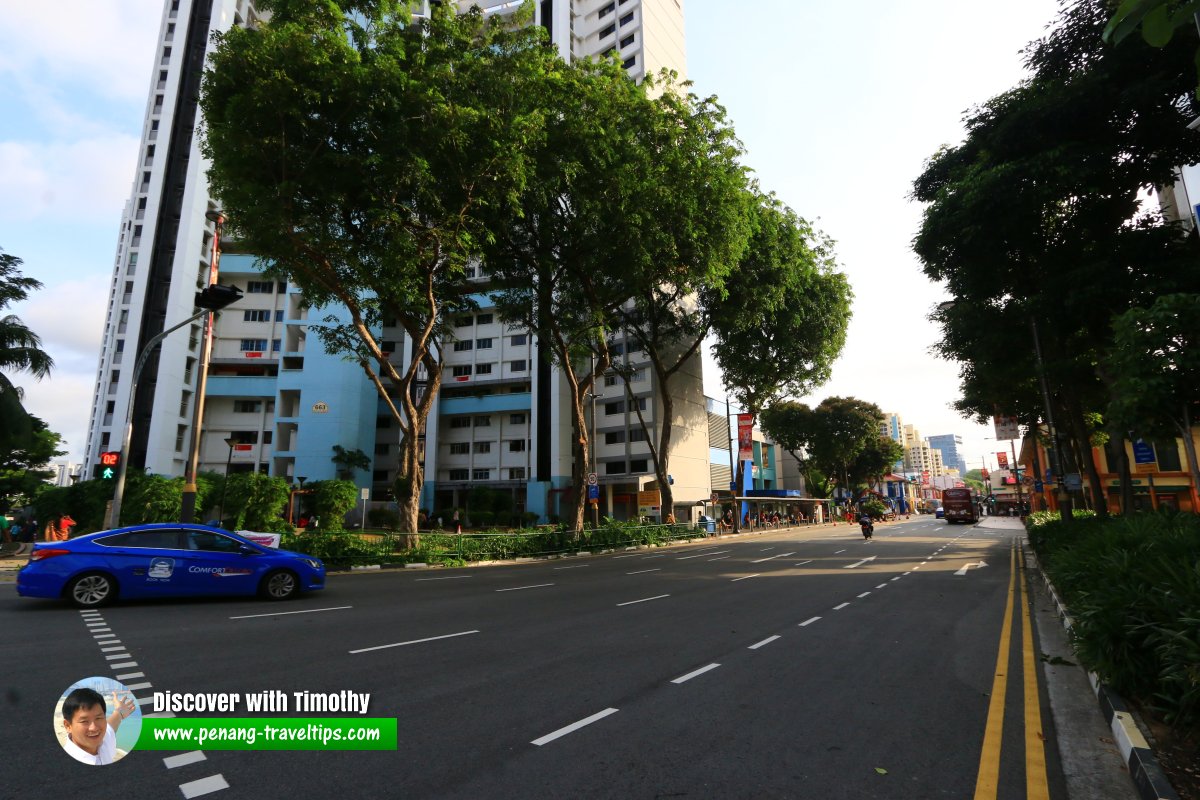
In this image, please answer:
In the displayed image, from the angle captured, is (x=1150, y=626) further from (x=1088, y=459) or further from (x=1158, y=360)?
(x=1088, y=459)

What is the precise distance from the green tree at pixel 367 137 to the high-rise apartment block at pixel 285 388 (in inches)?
1136

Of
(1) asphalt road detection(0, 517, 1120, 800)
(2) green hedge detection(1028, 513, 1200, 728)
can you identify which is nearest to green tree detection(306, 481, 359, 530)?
(1) asphalt road detection(0, 517, 1120, 800)

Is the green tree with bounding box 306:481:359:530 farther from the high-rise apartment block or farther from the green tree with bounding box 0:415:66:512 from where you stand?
the green tree with bounding box 0:415:66:512

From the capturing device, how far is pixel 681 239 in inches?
924

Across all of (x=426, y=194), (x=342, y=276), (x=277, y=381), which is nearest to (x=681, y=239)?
(x=426, y=194)

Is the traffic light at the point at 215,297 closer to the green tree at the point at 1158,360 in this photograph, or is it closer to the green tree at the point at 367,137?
the green tree at the point at 367,137

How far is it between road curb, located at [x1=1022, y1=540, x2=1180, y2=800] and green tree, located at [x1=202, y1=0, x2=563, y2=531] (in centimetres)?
1613

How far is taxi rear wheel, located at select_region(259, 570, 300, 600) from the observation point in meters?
11.0

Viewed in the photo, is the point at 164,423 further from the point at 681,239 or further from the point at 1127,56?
the point at 1127,56

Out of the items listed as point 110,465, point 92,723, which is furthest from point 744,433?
point 92,723

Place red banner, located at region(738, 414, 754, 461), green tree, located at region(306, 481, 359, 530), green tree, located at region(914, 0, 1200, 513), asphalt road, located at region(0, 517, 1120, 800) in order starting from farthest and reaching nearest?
red banner, located at region(738, 414, 754, 461)
green tree, located at region(306, 481, 359, 530)
green tree, located at region(914, 0, 1200, 513)
asphalt road, located at region(0, 517, 1120, 800)

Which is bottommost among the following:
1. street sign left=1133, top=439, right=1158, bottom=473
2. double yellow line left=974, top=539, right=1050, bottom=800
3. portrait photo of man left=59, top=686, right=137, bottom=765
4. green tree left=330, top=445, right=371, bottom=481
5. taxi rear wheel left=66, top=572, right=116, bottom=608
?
double yellow line left=974, top=539, right=1050, bottom=800

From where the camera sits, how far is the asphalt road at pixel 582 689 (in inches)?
152

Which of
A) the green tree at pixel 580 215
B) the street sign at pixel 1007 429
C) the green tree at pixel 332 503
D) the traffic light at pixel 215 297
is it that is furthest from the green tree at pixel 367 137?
the street sign at pixel 1007 429
